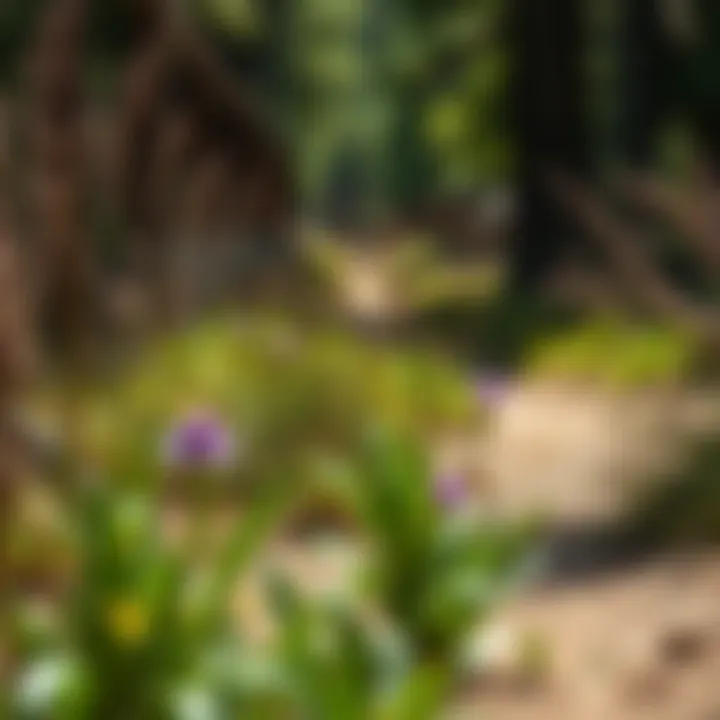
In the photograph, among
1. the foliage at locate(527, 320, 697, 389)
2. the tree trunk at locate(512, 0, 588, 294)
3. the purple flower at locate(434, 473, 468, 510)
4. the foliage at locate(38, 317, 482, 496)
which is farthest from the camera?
the tree trunk at locate(512, 0, 588, 294)

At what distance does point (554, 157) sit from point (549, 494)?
193 cm

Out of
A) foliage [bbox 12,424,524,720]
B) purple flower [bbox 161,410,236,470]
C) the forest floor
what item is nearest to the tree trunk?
the forest floor

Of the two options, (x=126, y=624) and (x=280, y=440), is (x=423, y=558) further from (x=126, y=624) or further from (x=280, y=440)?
(x=280, y=440)

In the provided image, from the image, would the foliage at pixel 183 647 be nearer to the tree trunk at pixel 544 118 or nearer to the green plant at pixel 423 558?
the green plant at pixel 423 558

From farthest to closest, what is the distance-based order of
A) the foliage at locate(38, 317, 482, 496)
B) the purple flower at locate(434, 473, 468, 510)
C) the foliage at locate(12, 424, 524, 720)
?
the foliage at locate(38, 317, 482, 496) → the purple flower at locate(434, 473, 468, 510) → the foliage at locate(12, 424, 524, 720)

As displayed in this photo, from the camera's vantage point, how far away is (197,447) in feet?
5.31

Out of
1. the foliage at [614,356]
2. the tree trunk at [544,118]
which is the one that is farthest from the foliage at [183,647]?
the tree trunk at [544,118]

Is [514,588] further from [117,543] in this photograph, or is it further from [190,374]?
[190,374]

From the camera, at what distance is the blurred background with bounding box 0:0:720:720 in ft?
3.96

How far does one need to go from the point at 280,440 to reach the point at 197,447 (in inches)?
22.1

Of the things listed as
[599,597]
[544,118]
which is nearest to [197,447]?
[599,597]

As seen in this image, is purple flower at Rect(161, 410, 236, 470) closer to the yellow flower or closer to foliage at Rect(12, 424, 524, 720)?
foliage at Rect(12, 424, 524, 720)

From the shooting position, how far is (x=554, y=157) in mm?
3783

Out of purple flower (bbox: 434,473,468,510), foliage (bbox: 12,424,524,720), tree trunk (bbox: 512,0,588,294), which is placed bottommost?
foliage (bbox: 12,424,524,720)
